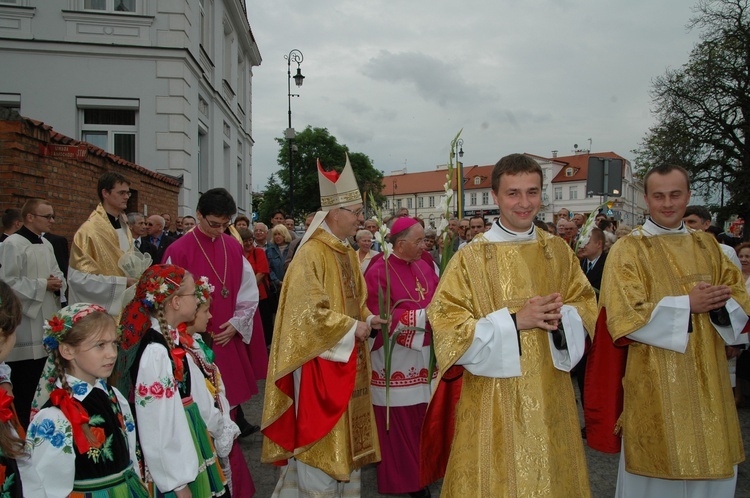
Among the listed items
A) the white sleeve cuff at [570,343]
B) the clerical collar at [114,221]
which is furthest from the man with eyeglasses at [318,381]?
the clerical collar at [114,221]

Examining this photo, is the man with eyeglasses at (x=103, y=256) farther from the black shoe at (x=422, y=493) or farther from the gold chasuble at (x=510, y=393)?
the gold chasuble at (x=510, y=393)

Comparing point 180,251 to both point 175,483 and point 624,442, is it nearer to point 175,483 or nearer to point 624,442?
point 175,483

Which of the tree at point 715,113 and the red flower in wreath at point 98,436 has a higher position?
the tree at point 715,113

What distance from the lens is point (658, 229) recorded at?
11.2 ft

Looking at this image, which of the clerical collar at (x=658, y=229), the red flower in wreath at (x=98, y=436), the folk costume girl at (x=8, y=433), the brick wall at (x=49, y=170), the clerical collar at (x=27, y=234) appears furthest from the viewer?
the brick wall at (x=49, y=170)

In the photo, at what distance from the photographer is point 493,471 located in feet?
8.07

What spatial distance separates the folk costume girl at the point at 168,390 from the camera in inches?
105

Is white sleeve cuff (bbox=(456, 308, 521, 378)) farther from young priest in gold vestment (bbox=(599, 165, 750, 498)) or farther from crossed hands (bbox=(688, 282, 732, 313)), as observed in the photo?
crossed hands (bbox=(688, 282, 732, 313))

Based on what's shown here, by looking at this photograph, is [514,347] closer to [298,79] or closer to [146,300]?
[146,300]

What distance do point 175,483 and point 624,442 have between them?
2517 millimetres

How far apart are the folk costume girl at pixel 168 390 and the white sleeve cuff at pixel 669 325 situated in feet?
8.13

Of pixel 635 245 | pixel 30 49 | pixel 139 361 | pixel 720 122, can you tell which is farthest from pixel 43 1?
pixel 720 122

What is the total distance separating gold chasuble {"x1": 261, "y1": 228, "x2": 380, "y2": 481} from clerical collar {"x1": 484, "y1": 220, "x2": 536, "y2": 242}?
127 cm

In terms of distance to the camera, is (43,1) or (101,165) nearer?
(101,165)
